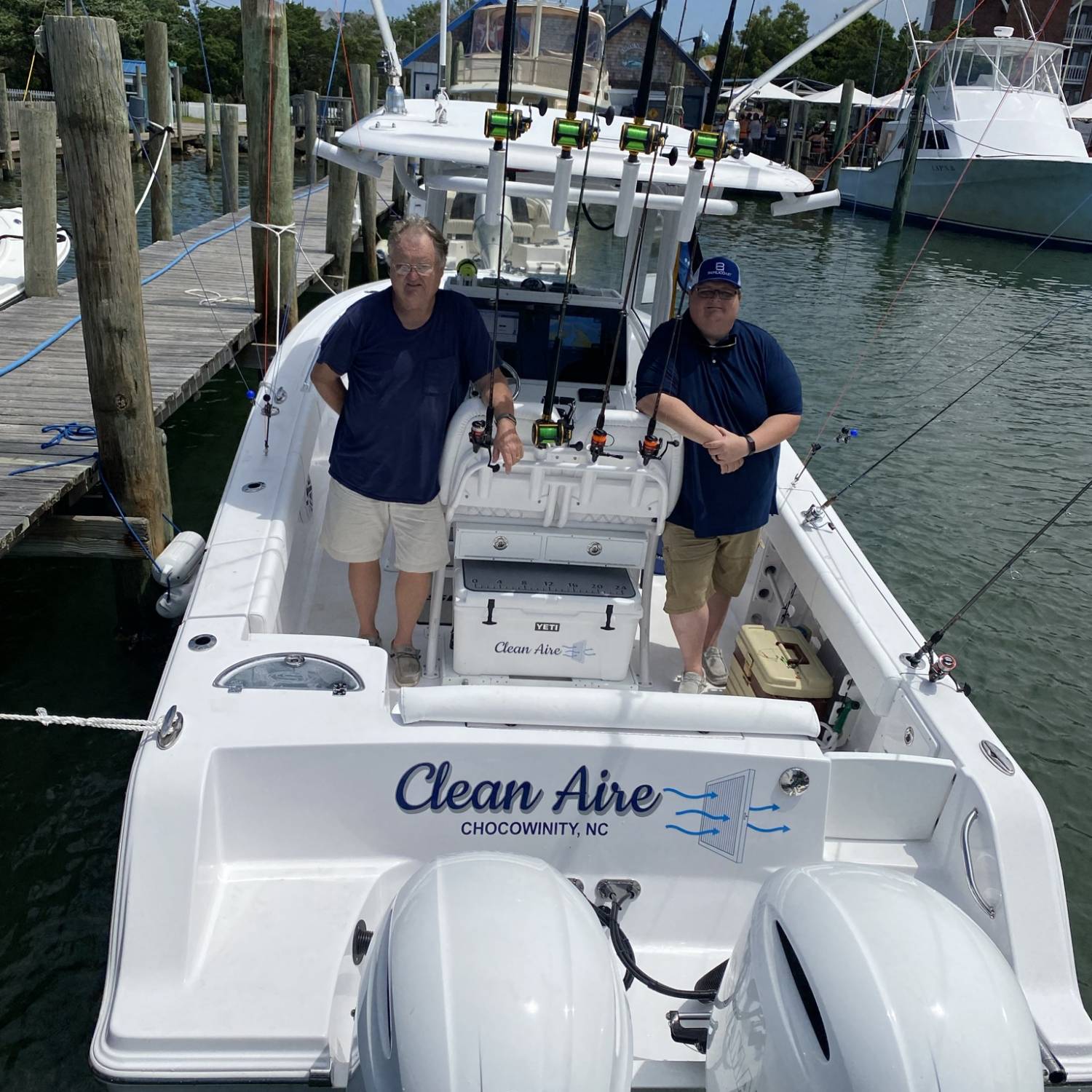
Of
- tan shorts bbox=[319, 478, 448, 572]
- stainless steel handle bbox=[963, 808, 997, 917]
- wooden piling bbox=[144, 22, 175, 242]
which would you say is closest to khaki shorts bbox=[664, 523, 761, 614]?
tan shorts bbox=[319, 478, 448, 572]

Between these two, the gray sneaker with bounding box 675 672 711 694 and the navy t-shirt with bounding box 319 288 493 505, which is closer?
the navy t-shirt with bounding box 319 288 493 505

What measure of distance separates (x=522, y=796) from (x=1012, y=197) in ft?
91.4

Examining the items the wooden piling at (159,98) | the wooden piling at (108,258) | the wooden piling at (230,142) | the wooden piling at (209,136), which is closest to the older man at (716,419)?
the wooden piling at (108,258)

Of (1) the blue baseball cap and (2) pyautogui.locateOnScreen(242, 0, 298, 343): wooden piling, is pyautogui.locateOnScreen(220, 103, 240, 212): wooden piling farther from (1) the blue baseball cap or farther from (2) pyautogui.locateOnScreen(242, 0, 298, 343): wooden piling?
(1) the blue baseball cap

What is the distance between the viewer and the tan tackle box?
3.36 m

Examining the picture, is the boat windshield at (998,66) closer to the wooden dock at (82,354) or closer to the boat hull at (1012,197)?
the boat hull at (1012,197)

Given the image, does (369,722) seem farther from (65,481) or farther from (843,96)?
(843,96)

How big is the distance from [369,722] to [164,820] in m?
0.52

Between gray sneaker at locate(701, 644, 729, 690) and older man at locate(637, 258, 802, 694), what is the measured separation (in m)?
0.29

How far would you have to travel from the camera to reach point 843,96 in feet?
91.4

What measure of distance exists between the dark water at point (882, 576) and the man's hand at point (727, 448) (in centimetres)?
200

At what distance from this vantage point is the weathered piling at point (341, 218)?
423 inches

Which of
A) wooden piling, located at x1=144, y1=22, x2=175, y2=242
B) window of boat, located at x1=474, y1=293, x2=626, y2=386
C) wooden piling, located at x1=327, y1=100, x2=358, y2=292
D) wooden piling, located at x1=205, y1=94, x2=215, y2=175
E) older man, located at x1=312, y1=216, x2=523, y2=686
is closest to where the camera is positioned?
older man, located at x1=312, y1=216, x2=523, y2=686

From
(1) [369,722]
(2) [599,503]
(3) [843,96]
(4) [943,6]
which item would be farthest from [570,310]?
(4) [943,6]
